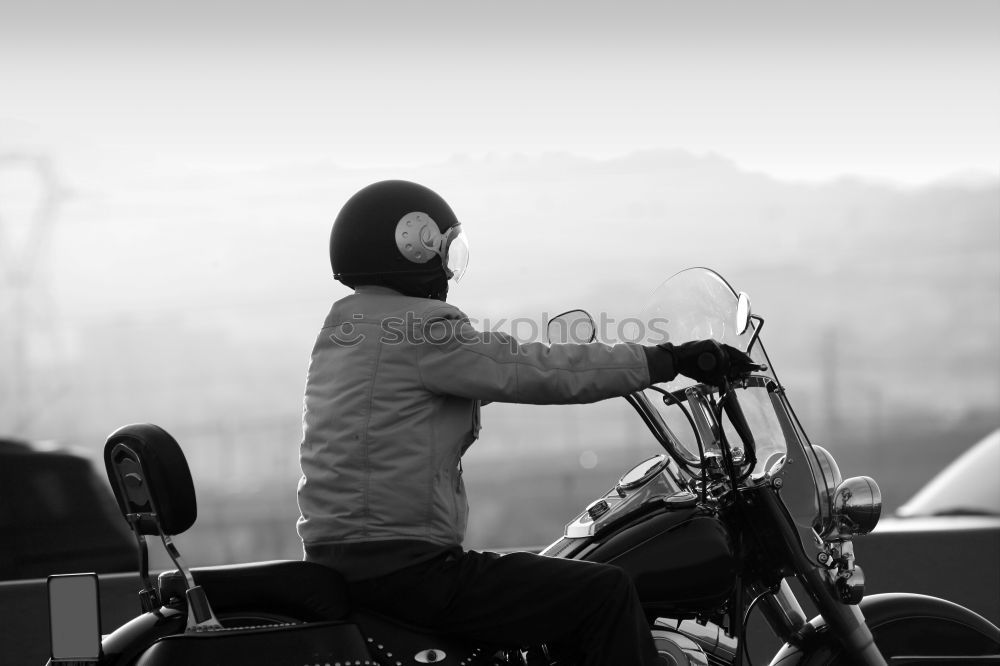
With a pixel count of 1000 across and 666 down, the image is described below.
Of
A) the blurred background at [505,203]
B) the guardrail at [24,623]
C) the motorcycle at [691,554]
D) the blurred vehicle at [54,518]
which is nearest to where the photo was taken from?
the motorcycle at [691,554]

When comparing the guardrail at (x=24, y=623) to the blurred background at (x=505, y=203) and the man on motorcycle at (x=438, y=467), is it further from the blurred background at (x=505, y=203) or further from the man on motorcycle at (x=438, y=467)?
the man on motorcycle at (x=438, y=467)

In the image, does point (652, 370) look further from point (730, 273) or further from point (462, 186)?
point (730, 273)

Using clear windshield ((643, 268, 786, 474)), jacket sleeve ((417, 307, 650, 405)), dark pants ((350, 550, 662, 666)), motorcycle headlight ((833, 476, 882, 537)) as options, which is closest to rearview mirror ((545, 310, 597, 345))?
jacket sleeve ((417, 307, 650, 405))

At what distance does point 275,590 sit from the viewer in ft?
7.43

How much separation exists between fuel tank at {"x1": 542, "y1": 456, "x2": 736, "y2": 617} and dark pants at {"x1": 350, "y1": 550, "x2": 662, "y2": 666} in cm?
16

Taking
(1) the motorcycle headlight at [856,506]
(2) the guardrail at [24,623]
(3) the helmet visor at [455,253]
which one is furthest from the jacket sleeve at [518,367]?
(2) the guardrail at [24,623]

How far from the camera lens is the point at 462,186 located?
1194cm

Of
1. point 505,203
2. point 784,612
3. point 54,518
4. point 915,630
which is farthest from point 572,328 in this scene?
point 505,203

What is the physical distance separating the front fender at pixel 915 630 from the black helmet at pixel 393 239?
1.21 meters

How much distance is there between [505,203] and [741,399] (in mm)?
9765

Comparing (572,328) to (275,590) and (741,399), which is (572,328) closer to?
(741,399)

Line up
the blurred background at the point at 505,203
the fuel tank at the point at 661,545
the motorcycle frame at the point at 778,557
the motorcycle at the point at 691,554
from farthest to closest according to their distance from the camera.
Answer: the blurred background at the point at 505,203
the motorcycle frame at the point at 778,557
the fuel tank at the point at 661,545
the motorcycle at the point at 691,554

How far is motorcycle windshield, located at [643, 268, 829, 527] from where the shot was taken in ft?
8.68

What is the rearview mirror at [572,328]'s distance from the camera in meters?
2.56
